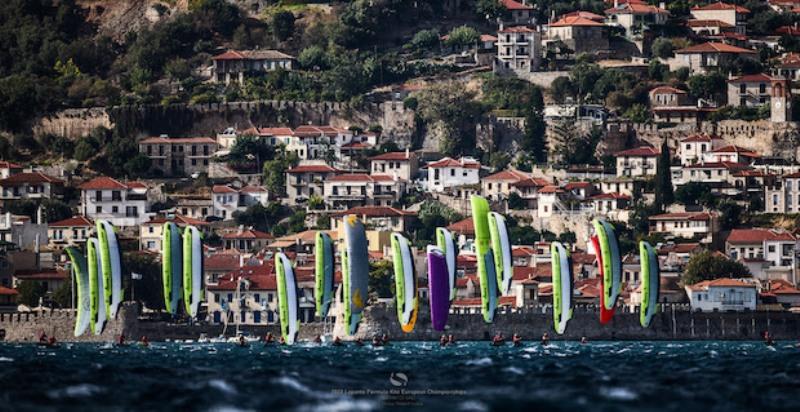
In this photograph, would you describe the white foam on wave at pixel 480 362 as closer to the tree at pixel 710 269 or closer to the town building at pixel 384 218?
the tree at pixel 710 269

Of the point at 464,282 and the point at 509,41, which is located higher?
the point at 509,41

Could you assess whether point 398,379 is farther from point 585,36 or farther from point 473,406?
point 585,36

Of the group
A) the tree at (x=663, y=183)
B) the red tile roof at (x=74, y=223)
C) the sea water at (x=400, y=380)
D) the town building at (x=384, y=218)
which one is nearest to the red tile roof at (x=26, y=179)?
the red tile roof at (x=74, y=223)

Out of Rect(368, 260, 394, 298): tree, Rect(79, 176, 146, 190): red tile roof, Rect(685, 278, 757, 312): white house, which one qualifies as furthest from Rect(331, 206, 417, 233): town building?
Rect(685, 278, 757, 312): white house

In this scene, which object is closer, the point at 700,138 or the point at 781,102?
the point at 781,102

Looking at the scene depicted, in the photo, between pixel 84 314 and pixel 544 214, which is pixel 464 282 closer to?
pixel 544 214

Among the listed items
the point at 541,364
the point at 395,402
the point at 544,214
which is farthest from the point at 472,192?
the point at 395,402

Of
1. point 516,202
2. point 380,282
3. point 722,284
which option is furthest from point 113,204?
point 722,284
